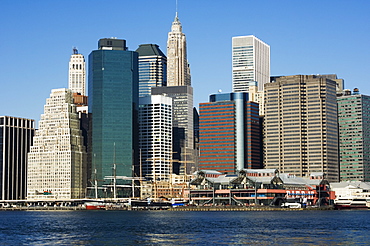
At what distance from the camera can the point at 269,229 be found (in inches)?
6535

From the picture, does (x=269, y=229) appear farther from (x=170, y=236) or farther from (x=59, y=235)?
(x=59, y=235)

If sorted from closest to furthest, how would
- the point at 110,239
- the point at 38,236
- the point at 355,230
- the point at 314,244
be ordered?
the point at 314,244 < the point at 110,239 < the point at 38,236 < the point at 355,230

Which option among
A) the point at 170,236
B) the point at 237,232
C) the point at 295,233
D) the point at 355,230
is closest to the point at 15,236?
the point at 170,236

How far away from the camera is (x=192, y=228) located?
170125 millimetres

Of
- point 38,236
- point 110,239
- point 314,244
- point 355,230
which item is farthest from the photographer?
point 355,230

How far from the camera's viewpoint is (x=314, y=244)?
126688mm

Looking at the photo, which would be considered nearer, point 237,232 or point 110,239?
point 110,239

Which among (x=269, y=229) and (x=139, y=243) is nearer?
(x=139, y=243)

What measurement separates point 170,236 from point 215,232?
1389 centimetres

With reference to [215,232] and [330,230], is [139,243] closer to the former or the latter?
[215,232]

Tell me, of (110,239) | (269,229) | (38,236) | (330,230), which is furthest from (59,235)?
(330,230)

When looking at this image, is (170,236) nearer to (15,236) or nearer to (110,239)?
(110,239)

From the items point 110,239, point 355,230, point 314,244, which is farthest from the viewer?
point 355,230

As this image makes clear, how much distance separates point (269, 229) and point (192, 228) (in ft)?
58.2
